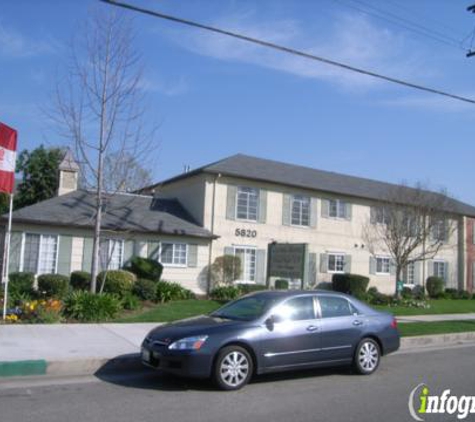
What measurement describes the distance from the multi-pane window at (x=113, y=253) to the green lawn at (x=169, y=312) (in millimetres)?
4298

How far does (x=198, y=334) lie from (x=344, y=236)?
2446 cm

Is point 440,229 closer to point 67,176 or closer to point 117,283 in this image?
point 117,283

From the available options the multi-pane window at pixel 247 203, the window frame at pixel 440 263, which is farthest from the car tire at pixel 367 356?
the window frame at pixel 440 263

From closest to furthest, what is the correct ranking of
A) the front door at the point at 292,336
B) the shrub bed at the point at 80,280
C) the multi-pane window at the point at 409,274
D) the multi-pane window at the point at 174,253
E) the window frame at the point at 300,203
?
the front door at the point at 292,336
the shrub bed at the point at 80,280
the multi-pane window at the point at 174,253
the window frame at the point at 300,203
the multi-pane window at the point at 409,274

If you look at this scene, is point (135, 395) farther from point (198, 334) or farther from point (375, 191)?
point (375, 191)

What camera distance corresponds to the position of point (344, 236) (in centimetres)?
3159

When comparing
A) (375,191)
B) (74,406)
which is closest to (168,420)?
(74,406)

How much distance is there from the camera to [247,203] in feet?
92.2

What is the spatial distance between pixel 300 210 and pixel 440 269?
12.6 metres

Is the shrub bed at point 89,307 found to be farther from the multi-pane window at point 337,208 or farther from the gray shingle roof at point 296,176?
the multi-pane window at point 337,208

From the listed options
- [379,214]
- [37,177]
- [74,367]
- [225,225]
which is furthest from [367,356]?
[37,177]

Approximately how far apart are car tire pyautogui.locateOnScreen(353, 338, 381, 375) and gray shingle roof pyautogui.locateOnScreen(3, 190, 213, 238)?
15.4 m

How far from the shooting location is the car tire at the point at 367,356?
9398 mm

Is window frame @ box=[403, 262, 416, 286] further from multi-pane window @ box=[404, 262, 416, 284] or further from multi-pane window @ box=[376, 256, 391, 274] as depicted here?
multi-pane window @ box=[376, 256, 391, 274]
